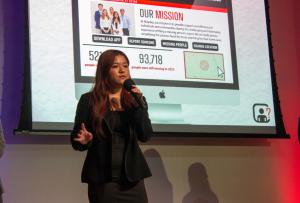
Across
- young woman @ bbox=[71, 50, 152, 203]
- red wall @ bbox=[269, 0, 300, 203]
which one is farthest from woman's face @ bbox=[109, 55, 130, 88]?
red wall @ bbox=[269, 0, 300, 203]

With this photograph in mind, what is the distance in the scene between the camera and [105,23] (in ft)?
10.3

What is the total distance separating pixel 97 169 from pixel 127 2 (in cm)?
147

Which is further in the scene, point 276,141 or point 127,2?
point 276,141

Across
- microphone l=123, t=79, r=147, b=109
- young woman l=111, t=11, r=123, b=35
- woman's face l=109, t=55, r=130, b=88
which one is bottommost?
→ microphone l=123, t=79, r=147, b=109

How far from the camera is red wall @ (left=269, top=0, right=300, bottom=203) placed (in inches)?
145

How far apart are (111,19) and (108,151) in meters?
1.28

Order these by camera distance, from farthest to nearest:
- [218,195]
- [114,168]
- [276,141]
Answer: [276,141] → [218,195] → [114,168]

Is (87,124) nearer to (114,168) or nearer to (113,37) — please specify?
(114,168)

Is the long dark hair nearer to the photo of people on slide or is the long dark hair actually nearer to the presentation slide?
the presentation slide

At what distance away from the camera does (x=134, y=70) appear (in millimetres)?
3148

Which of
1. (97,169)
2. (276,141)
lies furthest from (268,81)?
(97,169)

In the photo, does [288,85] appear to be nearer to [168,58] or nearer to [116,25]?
[168,58]

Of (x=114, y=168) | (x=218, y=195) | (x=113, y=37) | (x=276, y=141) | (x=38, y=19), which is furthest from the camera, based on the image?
(x=276, y=141)

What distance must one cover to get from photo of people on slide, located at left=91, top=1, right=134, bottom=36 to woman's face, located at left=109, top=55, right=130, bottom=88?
0.95 metres
